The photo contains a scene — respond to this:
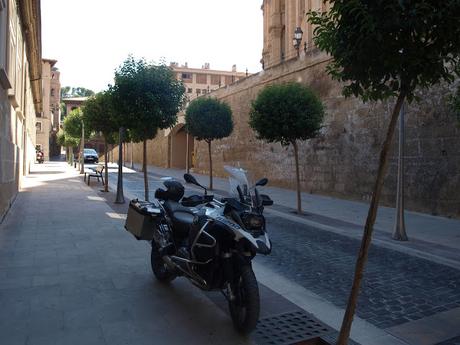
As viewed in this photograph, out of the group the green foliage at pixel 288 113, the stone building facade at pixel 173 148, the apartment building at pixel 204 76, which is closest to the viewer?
the green foliage at pixel 288 113

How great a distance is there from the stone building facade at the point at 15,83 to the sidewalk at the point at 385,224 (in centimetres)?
650

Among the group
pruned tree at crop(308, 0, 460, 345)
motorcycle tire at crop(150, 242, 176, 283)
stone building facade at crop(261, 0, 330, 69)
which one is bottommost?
motorcycle tire at crop(150, 242, 176, 283)

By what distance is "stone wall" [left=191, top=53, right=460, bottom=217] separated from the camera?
11914 mm

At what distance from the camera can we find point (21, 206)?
11562 mm

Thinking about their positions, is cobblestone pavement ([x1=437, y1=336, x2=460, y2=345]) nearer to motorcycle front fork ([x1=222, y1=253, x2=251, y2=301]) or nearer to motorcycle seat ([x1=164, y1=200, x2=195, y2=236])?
motorcycle front fork ([x1=222, y1=253, x2=251, y2=301])

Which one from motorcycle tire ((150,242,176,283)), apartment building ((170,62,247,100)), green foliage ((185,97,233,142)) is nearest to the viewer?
motorcycle tire ((150,242,176,283))

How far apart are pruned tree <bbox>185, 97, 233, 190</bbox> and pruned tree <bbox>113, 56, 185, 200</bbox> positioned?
838 cm

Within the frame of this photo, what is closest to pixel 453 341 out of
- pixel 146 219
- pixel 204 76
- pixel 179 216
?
pixel 179 216

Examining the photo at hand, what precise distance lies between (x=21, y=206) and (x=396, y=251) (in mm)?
8837

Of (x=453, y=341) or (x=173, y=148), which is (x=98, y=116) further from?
(x=173, y=148)

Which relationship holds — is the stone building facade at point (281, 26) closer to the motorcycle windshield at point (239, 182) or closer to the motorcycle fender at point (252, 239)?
the motorcycle windshield at point (239, 182)

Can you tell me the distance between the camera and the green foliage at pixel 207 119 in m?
18.9

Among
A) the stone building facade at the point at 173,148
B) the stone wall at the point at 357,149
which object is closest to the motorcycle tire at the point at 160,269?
the stone wall at the point at 357,149

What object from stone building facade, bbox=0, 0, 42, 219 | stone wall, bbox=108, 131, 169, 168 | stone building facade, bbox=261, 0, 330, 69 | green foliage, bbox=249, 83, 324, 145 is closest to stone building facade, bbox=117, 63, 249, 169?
stone wall, bbox=108, 131, 169, 168
